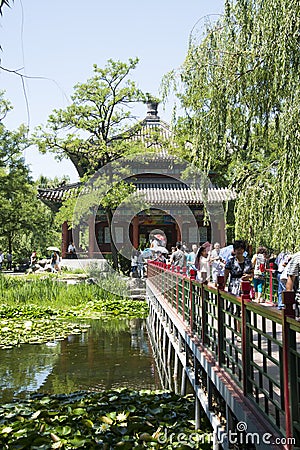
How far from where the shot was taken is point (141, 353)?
1186cm

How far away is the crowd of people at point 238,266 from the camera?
657 cm

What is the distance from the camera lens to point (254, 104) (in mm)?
7062

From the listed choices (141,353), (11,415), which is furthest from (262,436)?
(141,353)

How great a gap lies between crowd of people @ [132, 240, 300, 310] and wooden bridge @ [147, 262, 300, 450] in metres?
0.31

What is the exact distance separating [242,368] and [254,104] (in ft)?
12.8

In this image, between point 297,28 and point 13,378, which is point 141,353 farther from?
point 297,28

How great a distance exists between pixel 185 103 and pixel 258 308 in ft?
16.4

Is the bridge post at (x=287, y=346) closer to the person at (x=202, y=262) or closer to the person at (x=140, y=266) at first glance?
the person at (x=202, y=262)

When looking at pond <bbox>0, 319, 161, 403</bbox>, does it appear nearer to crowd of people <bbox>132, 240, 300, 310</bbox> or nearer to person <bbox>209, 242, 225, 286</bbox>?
crowd of people <bbox>132, 240, 300, 310</bbox>

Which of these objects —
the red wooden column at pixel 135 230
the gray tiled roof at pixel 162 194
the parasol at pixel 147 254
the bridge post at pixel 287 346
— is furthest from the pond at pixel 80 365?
the red wooden column at pixel 135 230

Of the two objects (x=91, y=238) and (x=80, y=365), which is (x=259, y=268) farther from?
(x=91, y=238)

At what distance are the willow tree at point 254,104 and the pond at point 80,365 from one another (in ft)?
12.0

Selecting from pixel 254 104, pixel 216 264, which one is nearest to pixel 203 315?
pixel 254 104

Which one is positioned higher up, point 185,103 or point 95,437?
point 185,103
